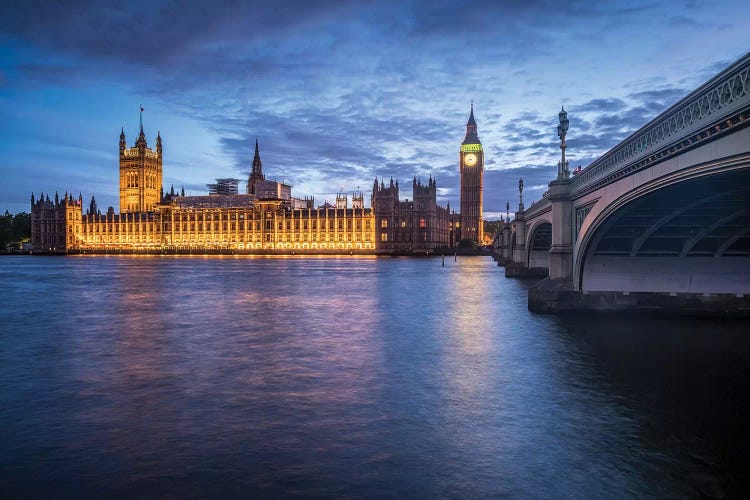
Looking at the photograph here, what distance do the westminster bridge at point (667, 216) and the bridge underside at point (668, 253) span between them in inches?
2.0

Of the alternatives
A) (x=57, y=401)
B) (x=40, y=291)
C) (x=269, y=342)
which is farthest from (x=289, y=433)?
(x=40, y=291)

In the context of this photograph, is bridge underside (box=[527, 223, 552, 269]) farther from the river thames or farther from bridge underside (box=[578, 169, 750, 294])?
the river thames

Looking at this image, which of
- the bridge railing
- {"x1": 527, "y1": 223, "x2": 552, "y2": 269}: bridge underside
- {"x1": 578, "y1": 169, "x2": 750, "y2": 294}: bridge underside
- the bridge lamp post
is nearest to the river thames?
{"x1": 578, "y1": 169, "x2": 750, "y2": 294}: bridge underside

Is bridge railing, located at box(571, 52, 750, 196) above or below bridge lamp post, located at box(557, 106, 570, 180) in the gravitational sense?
below

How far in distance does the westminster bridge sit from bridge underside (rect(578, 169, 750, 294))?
51 mm

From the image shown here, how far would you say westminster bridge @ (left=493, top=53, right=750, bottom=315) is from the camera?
1304 cm

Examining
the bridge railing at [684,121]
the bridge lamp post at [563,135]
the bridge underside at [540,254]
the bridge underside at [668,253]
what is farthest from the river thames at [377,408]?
the bridge underside at [540,254]

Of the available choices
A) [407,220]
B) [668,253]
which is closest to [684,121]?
[668,253]

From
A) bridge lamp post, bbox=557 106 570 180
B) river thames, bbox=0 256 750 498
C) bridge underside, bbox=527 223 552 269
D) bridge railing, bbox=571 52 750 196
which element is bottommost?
river thames, bbox=0 256 750 498

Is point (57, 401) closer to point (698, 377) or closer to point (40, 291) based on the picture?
point (698, 377)

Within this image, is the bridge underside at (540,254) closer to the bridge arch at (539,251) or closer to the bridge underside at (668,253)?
the bridge arch at (539,251)

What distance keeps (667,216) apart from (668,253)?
670 cm

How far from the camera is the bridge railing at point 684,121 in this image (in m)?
11.5

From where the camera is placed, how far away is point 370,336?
25953mm
